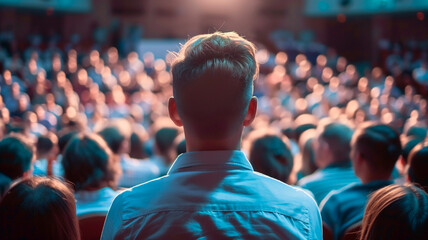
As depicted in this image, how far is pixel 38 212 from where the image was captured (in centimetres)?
134

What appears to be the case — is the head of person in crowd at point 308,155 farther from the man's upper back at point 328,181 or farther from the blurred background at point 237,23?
the blurred background at point 237,23

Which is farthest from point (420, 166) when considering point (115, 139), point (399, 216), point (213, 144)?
point (115, 139)

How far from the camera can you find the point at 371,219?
1335 mm

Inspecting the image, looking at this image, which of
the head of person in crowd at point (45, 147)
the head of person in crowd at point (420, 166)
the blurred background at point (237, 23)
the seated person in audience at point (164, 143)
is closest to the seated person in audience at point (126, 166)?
the seated person in audience at point (164, 143)

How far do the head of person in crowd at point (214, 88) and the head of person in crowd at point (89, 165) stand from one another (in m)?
1.28

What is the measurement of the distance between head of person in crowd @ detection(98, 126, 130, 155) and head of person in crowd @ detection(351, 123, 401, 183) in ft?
5.91

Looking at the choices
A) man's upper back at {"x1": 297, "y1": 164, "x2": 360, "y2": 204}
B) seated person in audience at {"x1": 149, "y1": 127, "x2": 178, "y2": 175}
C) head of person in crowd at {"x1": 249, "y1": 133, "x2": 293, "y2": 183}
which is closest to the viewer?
head of person in crowd at {"x1": 249, "y1": 133, "x2": 293, "y2": 183}

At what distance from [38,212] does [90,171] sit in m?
1.12

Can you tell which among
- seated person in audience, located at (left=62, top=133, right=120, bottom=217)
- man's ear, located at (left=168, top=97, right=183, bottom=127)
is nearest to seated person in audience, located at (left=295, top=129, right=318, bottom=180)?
seated person in audience, located at (left=62, top=133, right=120, bottom=217)

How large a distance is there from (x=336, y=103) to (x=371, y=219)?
9360 mm

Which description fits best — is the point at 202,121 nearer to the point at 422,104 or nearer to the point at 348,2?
the point at 422,104

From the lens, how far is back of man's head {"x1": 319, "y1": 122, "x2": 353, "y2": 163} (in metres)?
3.16

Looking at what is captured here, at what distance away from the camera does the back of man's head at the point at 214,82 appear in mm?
1209

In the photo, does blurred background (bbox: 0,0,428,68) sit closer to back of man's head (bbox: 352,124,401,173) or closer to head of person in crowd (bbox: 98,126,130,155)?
head of person in crowd (bbox: 98,126,130,155)
